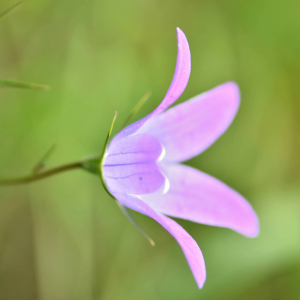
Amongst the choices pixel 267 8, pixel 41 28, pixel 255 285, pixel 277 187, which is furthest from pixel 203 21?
pixel 255 285

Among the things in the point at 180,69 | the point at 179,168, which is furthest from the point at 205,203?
the point at 180,69

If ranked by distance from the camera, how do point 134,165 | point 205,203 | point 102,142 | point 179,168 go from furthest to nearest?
point 102,142
point 179,168
point 205,203
point 134,165

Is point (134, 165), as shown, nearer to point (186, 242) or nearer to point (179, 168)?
point (186, 242)

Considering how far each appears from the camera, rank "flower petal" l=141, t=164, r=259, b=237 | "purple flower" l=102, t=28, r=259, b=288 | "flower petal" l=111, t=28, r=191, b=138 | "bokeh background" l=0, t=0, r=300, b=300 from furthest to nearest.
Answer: "bokeh background" l=0, t=0, r=300, b=300, "flower petal" l=141, t=164, r=259, b=237, "purple flower" l=102, t=28, r=259, b=288, "flower petal" l=111, t=28, r=191, b=138

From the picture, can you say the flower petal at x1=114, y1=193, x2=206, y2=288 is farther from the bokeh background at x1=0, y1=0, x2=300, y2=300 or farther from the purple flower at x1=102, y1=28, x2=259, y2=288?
the bokeh background at x1=0, y1=0, x2=300, y2=300

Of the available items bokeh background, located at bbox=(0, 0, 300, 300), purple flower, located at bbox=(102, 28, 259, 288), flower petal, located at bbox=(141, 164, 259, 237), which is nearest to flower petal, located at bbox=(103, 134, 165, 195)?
purple flower, located at bbox=(102, 28, 259, 288)

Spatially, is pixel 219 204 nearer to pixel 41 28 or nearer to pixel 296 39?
pixel 41 28

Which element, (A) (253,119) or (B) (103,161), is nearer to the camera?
(B) (103,161)
